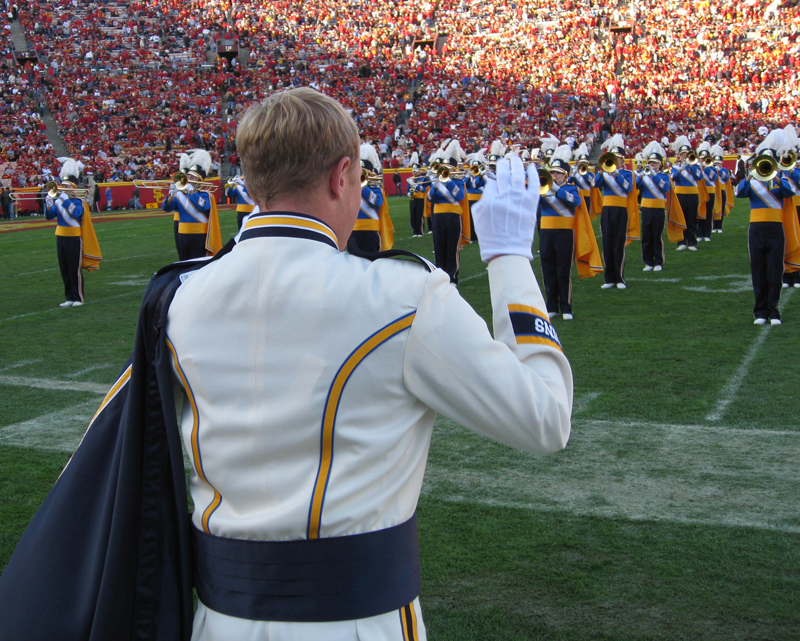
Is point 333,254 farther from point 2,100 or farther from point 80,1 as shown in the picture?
point 80,1

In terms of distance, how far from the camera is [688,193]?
1505 centimetres

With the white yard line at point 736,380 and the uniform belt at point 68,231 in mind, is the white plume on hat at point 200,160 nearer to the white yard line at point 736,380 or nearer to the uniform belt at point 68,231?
the uniform belt at point 68,231

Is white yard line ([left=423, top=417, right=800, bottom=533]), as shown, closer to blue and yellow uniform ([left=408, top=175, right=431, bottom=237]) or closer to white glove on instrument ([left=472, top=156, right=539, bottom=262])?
white glove on instrument ([left=472, top=156, right=539, bottom=262])

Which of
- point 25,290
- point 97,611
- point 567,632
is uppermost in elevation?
point 97,611

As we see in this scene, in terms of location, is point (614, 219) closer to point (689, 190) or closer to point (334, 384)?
point (689, 190)

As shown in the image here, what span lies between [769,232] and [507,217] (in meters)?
7.93

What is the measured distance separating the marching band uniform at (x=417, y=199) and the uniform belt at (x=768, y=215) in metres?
9.25

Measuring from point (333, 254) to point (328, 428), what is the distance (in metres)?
0.28

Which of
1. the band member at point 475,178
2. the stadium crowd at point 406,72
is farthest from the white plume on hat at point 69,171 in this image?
the stadium crowd at point 406,72

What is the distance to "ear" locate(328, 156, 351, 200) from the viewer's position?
1.46m

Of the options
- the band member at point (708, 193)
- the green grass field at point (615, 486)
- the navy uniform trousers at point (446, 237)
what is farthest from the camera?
the band member at point (708, 193)

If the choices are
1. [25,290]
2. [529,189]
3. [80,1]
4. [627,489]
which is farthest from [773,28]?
[529,189]

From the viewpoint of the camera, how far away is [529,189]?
155 cm

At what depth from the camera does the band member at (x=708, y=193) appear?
16234mm
